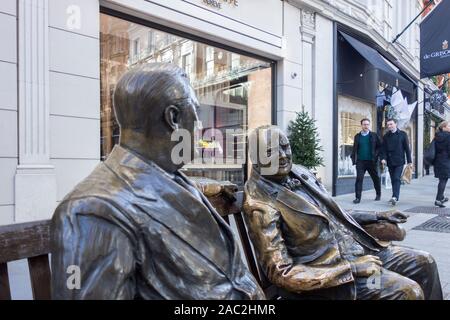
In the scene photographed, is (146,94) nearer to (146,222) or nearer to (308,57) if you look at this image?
(146,222)

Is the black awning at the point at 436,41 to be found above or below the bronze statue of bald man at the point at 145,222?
above

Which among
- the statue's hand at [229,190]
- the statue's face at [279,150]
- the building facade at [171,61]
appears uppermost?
the building facade at [171,61]

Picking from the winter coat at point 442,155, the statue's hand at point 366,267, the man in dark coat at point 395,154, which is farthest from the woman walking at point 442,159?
the statue's hand at point 366,267

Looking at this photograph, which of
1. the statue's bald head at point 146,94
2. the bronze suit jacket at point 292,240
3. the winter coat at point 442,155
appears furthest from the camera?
the winter coat at point 442,155

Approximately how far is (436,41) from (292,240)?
12.1m

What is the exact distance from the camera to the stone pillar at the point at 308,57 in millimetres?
9750

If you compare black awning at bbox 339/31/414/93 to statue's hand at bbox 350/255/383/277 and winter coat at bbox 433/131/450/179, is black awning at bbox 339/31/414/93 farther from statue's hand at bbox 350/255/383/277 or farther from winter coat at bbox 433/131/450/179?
statue's hand at bbox 350/255/383/277

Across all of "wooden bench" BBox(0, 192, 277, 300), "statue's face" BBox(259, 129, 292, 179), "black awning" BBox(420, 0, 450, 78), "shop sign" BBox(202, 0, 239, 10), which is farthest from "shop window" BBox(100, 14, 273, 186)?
"black awning" BBox(420, 0, 450, 78)

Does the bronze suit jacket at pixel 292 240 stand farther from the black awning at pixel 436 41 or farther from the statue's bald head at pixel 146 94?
the black awning at pixel 436 41

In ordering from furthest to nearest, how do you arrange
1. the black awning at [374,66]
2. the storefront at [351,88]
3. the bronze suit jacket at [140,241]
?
the storefront at [351,88], the black awning at [374,66], the bronze suit jacket at [140,241]

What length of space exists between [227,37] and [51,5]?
3441 millimetres

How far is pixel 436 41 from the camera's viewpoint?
38.9 feet

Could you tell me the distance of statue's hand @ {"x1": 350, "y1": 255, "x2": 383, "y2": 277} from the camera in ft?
6.38
